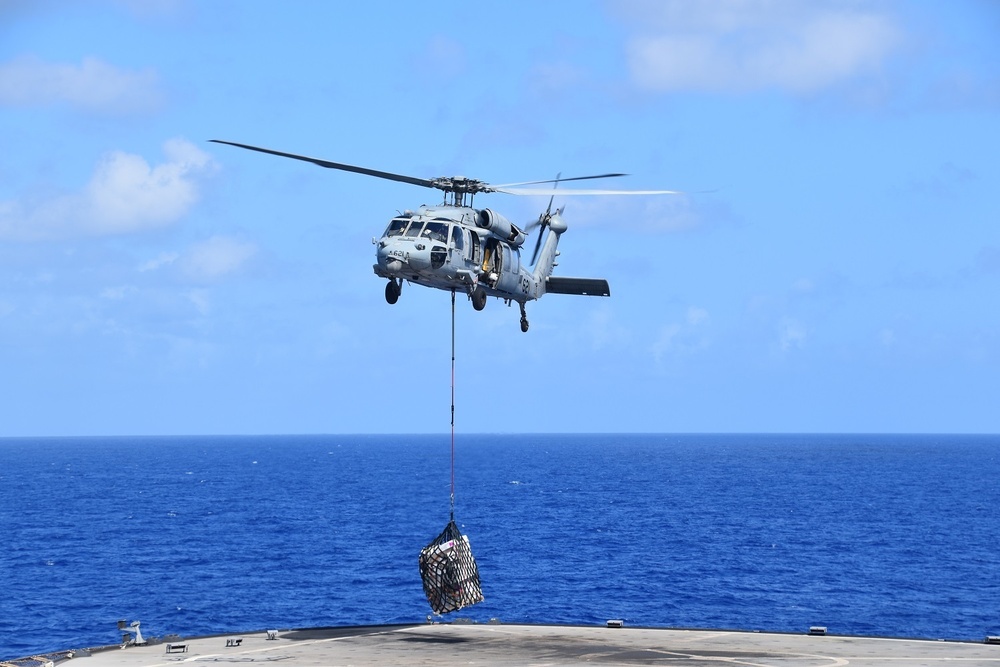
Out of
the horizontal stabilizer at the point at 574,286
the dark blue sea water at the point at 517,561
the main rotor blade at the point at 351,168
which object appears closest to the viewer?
the main rotor blade at the point at 351,168

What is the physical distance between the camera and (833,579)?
290 ft

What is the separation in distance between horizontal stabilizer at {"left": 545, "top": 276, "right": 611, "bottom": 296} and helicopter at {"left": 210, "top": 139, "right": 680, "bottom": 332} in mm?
2552

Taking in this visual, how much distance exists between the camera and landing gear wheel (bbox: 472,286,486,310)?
37875 millimetres

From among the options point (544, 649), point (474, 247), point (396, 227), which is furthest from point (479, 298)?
point (544, 649)

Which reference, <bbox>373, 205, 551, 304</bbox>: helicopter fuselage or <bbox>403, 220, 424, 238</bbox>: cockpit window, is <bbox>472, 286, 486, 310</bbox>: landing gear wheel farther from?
<bbox>403, 220, 424, 238</bbox>: cockpit window

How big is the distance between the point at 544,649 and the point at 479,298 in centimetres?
1230

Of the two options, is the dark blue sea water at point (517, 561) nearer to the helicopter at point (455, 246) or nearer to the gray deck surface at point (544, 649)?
the gray deck surface at point (544, 649)

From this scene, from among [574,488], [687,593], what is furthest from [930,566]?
[574,488]

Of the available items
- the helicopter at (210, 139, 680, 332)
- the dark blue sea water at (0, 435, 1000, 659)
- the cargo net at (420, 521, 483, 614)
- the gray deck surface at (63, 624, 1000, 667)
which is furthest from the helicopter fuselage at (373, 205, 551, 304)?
the dark blue sea water at (0, 435, 1000, 659)

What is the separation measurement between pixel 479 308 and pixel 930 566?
6828cm

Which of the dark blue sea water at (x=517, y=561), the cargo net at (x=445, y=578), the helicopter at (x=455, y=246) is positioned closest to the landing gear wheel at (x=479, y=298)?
the helicopter at (x=455, y=246)

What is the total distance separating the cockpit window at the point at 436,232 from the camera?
115 feet

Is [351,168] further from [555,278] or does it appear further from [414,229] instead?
[555,278]

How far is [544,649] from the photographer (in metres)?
40.5
